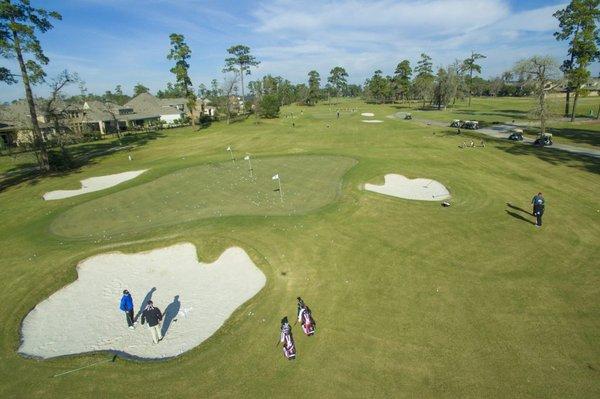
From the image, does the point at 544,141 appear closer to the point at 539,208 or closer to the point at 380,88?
the point at 539,208

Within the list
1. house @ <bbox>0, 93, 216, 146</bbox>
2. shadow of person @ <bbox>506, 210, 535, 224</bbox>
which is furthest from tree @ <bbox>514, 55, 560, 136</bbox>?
house @ <bbox>0, 93, 216, 146</bbox>

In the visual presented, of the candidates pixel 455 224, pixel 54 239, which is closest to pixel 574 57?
pixel 455 224

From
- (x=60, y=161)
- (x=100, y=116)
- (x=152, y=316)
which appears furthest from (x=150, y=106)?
(x=152, y=316)

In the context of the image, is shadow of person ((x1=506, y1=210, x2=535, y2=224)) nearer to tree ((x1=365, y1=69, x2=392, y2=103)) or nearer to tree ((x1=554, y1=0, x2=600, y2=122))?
tree ((x1=554, y1=0, x2=600, y2=122))

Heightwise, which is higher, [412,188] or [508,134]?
[508,134]

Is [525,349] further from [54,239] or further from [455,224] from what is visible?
[54,239]
